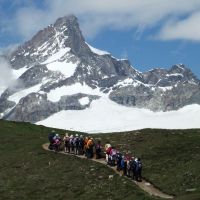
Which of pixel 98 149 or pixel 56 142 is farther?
→ pixel 56 142

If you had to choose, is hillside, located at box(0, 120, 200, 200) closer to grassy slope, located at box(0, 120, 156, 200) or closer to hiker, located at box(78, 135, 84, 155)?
grassy slope, located at box(0, 120, 156, 200)

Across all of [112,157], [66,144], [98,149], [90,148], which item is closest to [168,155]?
[112,157]

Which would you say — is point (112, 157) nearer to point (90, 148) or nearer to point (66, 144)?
point (90, 148)

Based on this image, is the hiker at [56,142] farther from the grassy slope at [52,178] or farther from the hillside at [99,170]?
the hillside at [99,170]

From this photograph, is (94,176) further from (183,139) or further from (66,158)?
(183,139)

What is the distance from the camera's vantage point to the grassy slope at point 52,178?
2356 inches

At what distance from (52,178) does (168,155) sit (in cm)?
1451

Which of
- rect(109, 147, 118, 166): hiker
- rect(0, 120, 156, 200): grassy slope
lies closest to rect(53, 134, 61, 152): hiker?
rect(0, 120, 156, 200): grassy slope

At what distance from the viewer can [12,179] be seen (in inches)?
2766

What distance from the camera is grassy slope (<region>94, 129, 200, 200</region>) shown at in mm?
60438

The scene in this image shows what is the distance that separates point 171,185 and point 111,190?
5933 millimetres

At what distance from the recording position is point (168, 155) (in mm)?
73625

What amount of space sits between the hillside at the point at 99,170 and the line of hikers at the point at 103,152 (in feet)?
4.96

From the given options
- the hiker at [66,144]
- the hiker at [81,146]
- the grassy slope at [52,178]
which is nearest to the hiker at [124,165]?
the grassy slope at [52,178]
